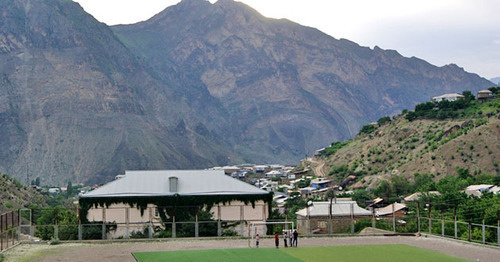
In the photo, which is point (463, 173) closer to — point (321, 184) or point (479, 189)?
point (479, 189)

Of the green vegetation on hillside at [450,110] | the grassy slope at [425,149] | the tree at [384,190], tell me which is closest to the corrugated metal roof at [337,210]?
the tree at [384,190]

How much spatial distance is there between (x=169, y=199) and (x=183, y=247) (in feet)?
46.2

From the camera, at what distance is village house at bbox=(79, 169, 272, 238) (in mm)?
58219

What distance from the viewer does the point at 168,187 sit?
204ft

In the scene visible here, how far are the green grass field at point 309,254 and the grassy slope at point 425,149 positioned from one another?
8243 cm

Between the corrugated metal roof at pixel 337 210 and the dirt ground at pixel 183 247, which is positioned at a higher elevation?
the corrugated metal roof at pixel 337 210

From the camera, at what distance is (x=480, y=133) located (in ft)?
418

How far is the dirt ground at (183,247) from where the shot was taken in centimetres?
4038

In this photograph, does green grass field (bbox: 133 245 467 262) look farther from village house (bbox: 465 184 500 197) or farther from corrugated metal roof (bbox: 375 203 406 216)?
village house (bbox: 465 184 500 197)

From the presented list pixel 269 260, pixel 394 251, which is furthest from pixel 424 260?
pixel 269 260

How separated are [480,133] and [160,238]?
92.7 m

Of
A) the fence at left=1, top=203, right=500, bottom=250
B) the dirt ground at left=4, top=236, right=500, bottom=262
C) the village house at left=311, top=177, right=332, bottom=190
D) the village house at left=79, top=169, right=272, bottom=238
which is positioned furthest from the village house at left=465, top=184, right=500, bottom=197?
the dirt ground at left=4, top=236, right=500, bottom=262

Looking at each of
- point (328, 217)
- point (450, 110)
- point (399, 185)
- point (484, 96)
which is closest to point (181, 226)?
point (328, 217)

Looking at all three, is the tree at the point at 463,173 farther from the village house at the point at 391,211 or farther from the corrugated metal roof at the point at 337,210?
the corrugated metal roof at the point at 337,210
